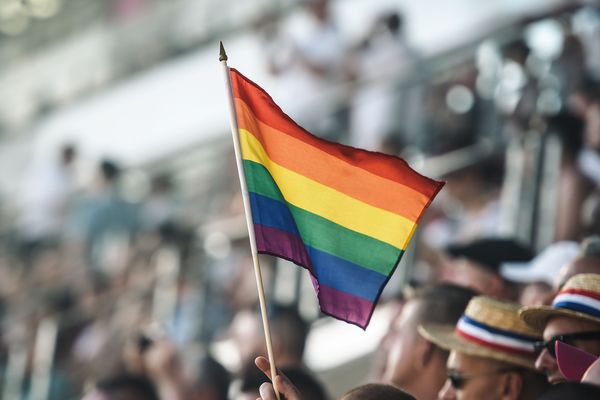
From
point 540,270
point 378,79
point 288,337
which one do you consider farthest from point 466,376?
point 378,79

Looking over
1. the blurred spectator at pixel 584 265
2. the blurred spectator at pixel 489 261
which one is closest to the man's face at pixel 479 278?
the blurred spectator at pixel 489 261

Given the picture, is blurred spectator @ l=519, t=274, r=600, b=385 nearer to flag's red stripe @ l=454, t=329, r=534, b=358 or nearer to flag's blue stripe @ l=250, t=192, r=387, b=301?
flag's red stripe @ l=454, t=329, r=534, b=358

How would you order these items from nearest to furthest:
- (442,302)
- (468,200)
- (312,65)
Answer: (442,302) → (468,200) → (312,65)

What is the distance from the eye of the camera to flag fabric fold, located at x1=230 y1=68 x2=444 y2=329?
4727 mm

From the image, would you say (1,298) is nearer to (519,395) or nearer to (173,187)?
(173,187)

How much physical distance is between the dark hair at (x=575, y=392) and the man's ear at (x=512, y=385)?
168 centimetres

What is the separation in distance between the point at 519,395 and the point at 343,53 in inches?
262

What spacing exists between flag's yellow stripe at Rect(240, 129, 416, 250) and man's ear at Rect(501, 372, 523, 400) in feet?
2.61

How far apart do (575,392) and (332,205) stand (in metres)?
1.51

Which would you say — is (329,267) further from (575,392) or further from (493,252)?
(493,252)

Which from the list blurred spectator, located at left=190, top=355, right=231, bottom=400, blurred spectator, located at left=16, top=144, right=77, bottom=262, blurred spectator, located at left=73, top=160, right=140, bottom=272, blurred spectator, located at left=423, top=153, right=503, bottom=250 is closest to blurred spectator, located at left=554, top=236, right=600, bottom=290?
blurred spectator, located at left=190, top=355, right=231, bottom=400

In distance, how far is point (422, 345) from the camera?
5.93m

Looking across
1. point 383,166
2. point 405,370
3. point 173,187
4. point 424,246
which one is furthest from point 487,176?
point 173,187

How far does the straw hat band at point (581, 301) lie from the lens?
15.6 feet
